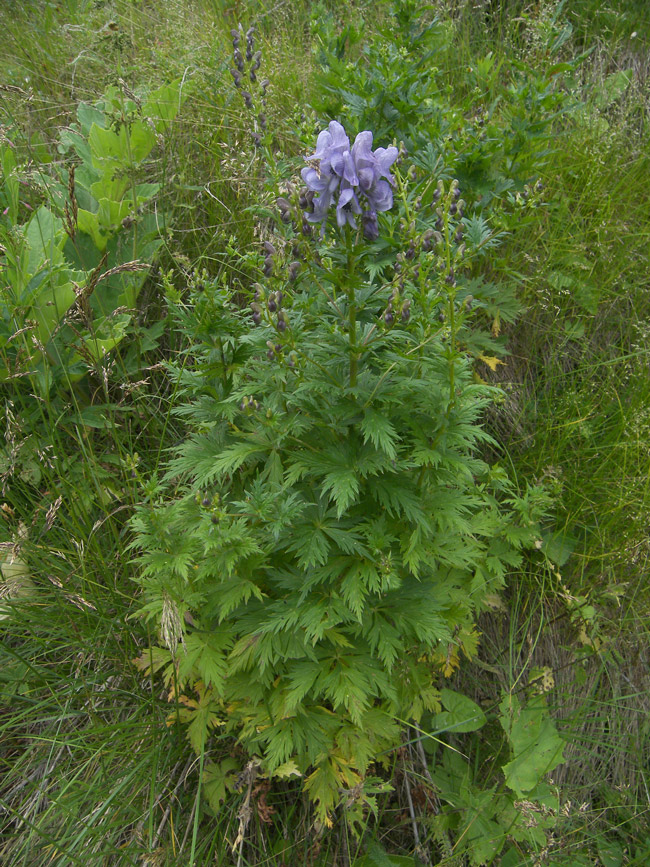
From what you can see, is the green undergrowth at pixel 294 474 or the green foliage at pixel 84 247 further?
the green foliage at pixel 84 247

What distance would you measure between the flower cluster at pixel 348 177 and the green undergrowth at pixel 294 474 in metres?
0.20

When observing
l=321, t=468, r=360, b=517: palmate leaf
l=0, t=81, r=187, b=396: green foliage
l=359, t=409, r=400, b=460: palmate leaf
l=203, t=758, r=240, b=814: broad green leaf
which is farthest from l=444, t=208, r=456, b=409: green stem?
l=203, t=758, r=240, b=814: broad green leaf

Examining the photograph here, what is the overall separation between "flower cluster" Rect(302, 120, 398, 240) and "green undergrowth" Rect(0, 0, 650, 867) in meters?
0.20

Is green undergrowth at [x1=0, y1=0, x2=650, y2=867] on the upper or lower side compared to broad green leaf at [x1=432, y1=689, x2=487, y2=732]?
upper

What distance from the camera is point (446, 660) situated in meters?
2.38

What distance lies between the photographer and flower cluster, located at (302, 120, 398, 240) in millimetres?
1508

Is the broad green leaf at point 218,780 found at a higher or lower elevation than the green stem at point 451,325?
lower

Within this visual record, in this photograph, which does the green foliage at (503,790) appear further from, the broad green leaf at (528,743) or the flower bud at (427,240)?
the flower bud at (427,240)

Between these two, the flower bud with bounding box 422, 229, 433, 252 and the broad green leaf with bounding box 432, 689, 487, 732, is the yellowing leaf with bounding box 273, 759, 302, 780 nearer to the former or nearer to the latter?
the broad green leaf with bounding box 432, 689, 487, 732

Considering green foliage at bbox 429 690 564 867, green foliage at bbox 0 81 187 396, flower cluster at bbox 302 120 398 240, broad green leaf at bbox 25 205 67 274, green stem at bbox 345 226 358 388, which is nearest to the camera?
flower cluster at bbox 302 120 398 240

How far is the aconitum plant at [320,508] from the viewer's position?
1.86 meters

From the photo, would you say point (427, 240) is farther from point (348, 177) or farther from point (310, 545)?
point (310, 545)

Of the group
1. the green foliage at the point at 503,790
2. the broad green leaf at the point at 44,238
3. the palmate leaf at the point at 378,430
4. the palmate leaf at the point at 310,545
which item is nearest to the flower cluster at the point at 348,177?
the palmate leaf at the point at 378,430

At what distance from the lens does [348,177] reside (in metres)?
1.51
